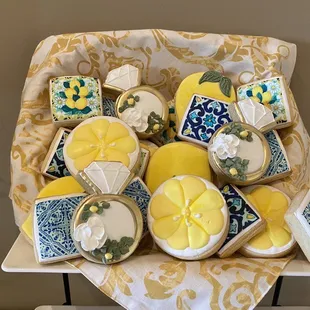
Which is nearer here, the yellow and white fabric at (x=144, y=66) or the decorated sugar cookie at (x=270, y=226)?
the decorated sugar cookie at (x=270, y=226)

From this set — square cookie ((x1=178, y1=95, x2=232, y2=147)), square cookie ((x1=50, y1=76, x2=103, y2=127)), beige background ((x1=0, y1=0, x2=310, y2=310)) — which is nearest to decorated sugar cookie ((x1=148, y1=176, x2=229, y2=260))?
square cookie ((x1=178, y1=95, x2=232, y2=147))

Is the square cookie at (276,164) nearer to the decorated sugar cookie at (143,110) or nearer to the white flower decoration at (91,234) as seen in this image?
the decorated sugar cookie at (143,110)

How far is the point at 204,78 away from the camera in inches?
31.5

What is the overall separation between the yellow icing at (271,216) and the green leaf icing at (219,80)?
186 millimetres

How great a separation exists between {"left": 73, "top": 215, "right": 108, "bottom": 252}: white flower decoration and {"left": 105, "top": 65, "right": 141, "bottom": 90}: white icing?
29cm

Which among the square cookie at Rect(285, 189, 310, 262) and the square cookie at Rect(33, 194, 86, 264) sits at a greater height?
the square cookie at Rect(285, 189, 310, 262)

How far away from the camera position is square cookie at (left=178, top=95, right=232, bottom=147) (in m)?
0.76

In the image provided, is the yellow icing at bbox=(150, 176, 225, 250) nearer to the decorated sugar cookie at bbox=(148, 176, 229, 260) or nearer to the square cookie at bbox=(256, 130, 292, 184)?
the decorated sugar cookie at bbox=(148, 176, 229, 260)

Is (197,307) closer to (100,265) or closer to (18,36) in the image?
(100,265)

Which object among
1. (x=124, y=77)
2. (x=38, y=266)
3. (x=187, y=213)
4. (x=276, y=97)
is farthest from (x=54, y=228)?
(x=276, y=97)

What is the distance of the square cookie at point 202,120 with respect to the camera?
2.49ft

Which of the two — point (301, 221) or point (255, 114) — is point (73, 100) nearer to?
point (255, 114)

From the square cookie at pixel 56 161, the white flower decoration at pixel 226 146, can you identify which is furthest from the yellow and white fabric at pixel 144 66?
the white flower decoration at pixel 226 146

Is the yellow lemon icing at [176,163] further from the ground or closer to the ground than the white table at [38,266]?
further from the ground
